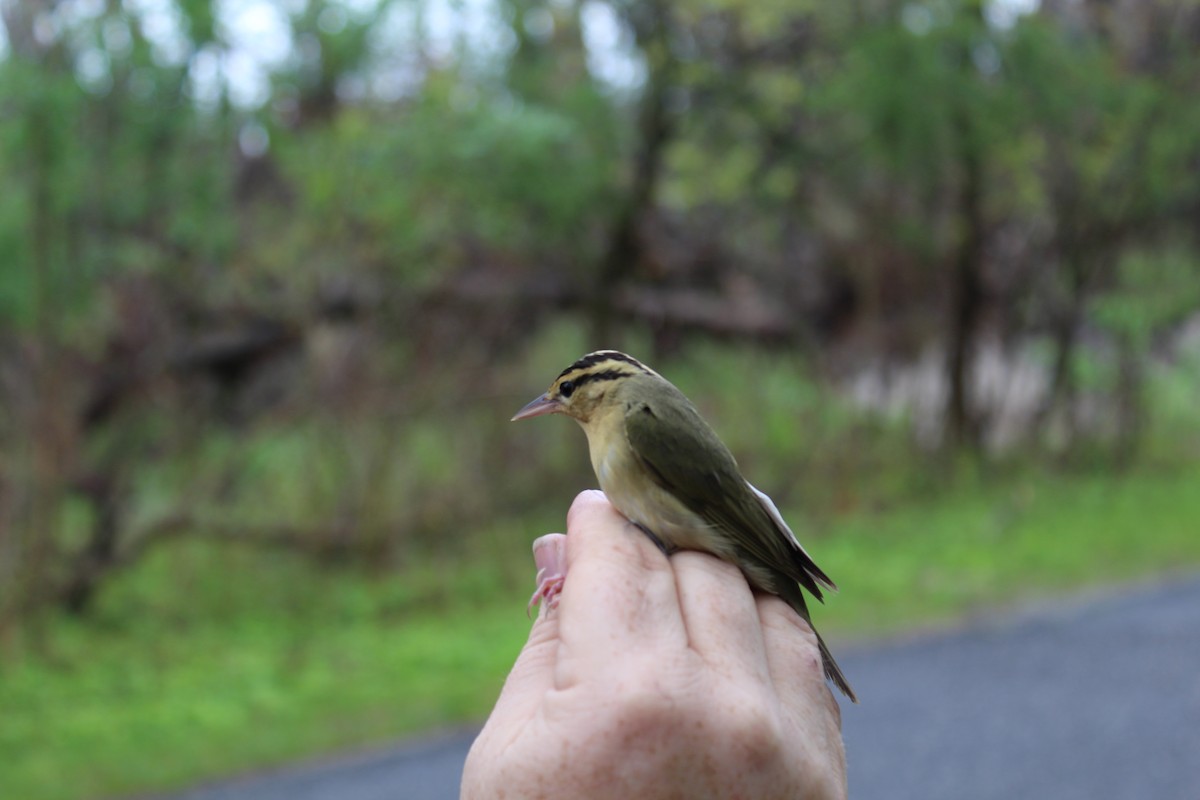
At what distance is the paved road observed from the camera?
656 centimetres

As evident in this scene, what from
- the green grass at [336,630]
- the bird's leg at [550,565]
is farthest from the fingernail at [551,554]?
the green grass at [336,630]

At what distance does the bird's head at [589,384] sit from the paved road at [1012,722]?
4.23 m

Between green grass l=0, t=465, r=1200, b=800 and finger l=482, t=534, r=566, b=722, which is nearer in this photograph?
finger l=482, t=534, r=566, b=722

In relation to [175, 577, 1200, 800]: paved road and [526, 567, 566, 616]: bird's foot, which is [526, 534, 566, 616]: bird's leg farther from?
[175, 577, 1200, 800]: paved road

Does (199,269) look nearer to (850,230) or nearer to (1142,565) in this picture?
(1142,565)

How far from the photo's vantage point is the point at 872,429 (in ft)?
48.6

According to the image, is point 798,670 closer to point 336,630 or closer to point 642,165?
point 336,630

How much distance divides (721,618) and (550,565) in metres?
0.42

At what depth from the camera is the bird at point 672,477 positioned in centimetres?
225

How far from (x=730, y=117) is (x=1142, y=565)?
6.76 meters

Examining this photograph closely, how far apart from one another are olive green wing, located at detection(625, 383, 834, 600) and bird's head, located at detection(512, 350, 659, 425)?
0.18ft

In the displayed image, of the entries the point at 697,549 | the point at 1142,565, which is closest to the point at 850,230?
the point at 1142,565

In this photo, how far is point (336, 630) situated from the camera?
10.1m

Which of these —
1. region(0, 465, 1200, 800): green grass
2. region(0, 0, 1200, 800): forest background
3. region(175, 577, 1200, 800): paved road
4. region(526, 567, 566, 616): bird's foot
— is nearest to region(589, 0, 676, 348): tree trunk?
region(0, 0, 1200, 800): forest background
